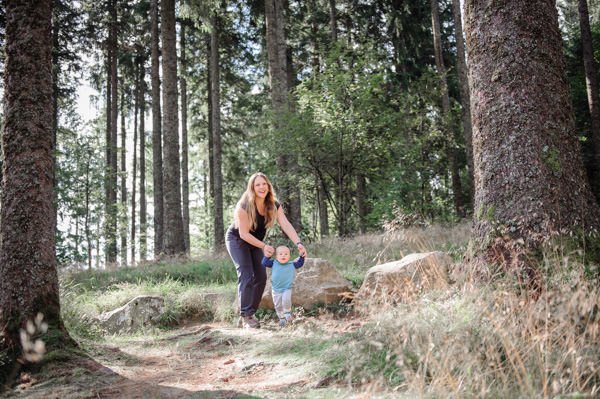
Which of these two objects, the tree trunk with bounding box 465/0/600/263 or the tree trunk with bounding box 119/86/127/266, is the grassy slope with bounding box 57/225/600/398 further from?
the tree trunk with bounding box 119/86/127/266

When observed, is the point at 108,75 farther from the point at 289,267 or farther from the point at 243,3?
the point at 289,267

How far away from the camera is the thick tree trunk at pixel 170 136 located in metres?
12.7

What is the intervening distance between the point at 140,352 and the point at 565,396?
469 cm

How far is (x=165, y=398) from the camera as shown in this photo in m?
3.21

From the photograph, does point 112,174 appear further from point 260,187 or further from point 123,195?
point 260,187

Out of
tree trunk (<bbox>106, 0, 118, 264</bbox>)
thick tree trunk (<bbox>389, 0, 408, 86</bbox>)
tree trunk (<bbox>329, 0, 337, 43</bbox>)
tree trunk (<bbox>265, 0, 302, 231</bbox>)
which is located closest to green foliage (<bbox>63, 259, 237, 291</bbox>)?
tree trunk (<bbox>265, 0, 302, 231</bbox>)

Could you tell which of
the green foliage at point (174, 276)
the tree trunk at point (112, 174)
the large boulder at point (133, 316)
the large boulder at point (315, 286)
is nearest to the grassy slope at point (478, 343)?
the large boulder at point (133, 316)

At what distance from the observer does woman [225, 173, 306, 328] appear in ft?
18.0

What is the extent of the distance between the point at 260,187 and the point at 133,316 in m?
3.39

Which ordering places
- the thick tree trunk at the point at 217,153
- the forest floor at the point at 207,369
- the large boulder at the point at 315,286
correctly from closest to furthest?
the forest floor at the point at 207,369 → the large boulder at the point at 315,286 → the thick tree trunk at the point at 217,153

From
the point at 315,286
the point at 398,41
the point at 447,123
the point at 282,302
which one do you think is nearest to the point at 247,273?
the point at 282,302

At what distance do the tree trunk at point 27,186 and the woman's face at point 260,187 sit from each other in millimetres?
2426

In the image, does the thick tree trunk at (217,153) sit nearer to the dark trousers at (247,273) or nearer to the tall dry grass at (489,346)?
the dark trousers at (247,273)

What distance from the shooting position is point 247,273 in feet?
18.1
